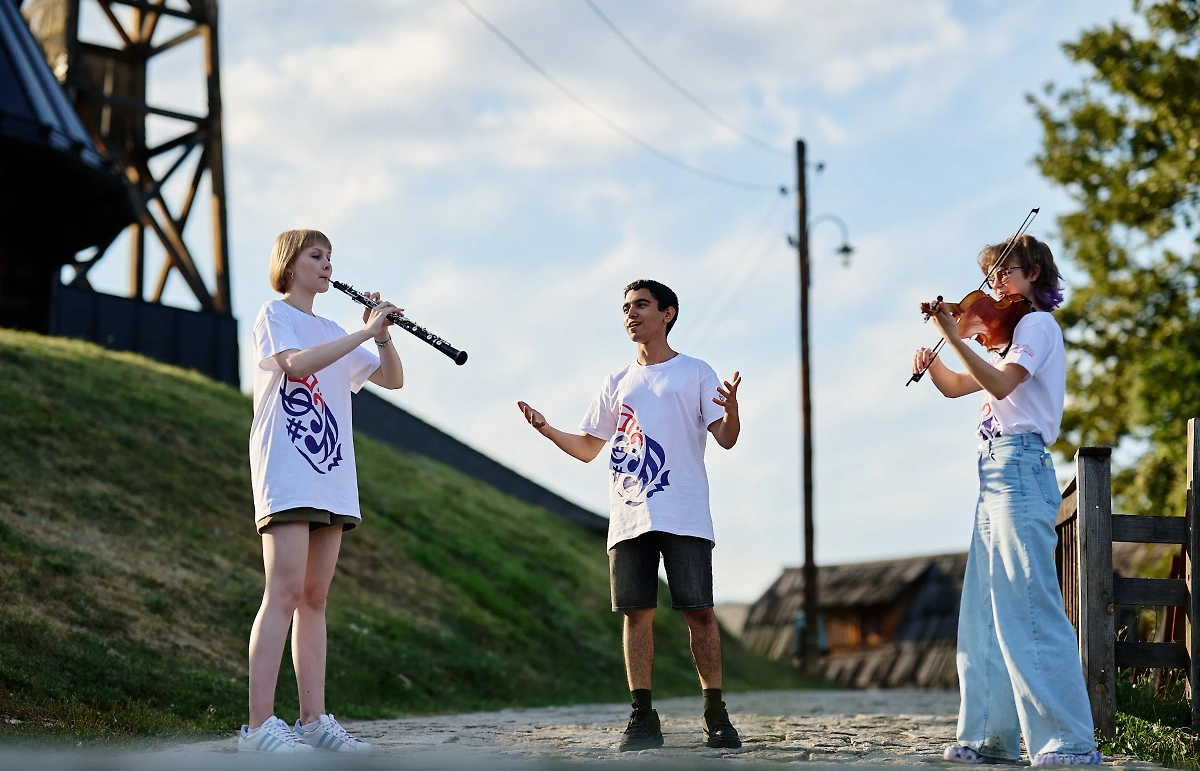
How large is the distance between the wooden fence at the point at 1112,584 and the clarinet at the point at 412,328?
9.85 feet

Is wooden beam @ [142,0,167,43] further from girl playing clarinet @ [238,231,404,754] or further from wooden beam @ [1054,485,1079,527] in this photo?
wooden beam @ [1054,485,1079,527]

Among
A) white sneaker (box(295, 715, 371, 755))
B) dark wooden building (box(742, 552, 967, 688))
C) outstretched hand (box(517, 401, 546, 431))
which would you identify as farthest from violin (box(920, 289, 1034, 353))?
dark wooden building (box(742, 552, 967, 688))

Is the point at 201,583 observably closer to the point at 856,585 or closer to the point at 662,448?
the point at 662,448

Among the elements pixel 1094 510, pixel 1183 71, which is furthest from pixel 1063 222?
pixel 1094 510

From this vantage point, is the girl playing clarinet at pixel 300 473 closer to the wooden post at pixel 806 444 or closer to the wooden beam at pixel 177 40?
the wooden post at pixel 806 444

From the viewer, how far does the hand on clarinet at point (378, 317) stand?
5590mm

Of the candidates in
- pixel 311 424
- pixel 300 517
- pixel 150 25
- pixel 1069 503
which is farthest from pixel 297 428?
pixel 150 25

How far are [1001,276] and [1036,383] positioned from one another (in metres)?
0.50

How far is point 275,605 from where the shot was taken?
17.7 feet

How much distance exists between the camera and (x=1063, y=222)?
22.5m

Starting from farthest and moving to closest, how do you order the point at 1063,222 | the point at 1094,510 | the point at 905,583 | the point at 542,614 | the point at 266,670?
1. the point at 905,583
2. the point at 1063,222
3. the point at 542,614
4. the point at 1094,510
5. the point at 266,670

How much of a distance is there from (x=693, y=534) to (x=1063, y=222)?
18516mm

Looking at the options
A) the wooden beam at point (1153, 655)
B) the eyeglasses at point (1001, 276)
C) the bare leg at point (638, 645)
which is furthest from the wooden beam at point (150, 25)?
the wooden beam at point (1153, 655)

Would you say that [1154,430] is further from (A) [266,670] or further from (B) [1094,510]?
(A) [266,670]
